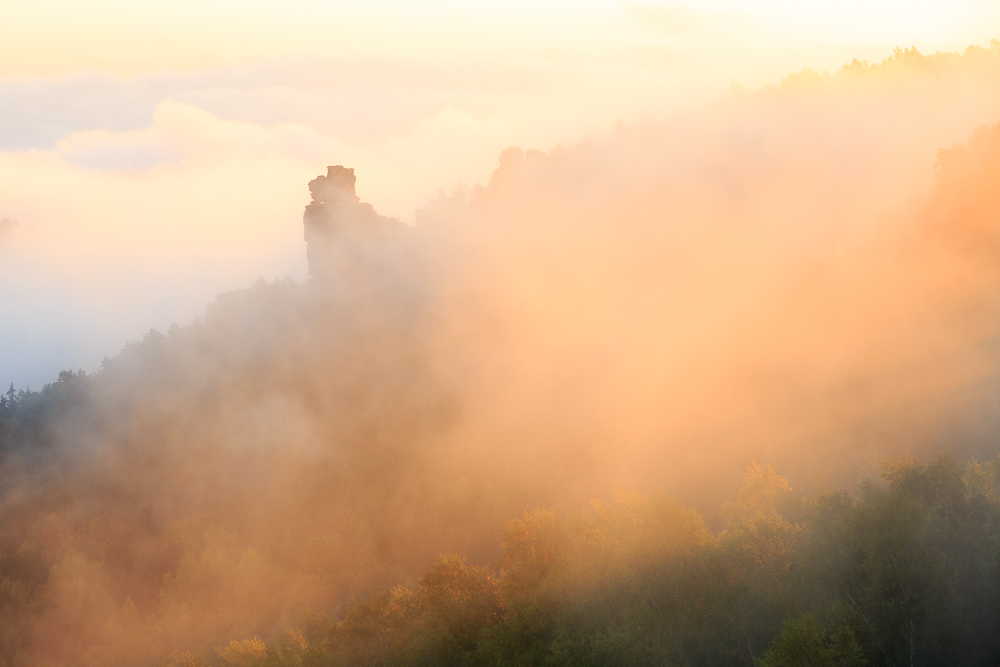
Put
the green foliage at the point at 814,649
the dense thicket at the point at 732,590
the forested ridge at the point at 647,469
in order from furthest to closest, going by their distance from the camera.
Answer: the forested ridge at the point at 647,469, the dense thicket at the point at 732,590, the green foliage at the point at 814,649

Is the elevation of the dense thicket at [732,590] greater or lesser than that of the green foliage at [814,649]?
greater

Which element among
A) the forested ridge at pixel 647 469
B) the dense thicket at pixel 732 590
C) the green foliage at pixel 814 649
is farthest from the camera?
the forested ridge at pixel 647 469

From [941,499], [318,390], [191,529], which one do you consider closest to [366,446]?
[318,390]

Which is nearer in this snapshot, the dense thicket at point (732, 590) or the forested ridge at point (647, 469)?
the dense thicket at point (732, 590)

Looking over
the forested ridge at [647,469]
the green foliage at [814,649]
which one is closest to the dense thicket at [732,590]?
the green foliage at [814,649]

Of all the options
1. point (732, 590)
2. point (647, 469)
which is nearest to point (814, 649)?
point (732, 590)

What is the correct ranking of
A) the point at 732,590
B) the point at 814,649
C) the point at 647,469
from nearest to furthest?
the point at 814,649
the point at 732,590
the point at 647,469

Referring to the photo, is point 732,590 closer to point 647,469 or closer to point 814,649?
point 814,649

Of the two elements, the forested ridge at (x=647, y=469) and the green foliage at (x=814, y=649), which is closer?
the green foliage at (x=814, y=649)

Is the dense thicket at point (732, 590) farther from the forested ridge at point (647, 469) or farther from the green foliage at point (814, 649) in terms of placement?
the forested ridge at point (647, 469)

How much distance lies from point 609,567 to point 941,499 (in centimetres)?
2231

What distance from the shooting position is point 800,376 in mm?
114500

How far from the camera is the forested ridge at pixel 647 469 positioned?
46.5m

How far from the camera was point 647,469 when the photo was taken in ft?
396
